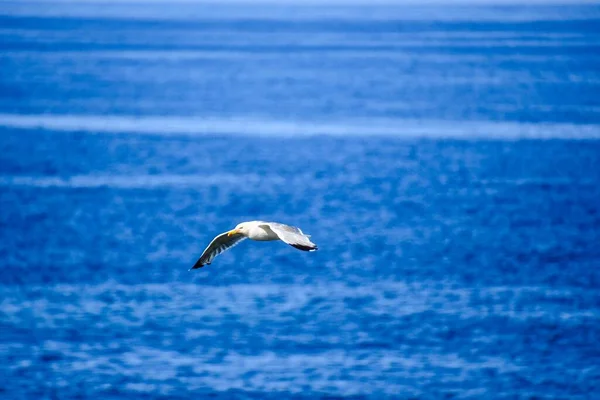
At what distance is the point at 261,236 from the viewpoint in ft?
55.1

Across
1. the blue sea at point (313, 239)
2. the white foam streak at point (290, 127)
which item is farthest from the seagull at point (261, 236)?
the white foam streak at point (290, 127)

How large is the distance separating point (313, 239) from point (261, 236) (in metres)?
16.1

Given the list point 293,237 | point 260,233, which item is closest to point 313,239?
point 260,233

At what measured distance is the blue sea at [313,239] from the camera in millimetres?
23406

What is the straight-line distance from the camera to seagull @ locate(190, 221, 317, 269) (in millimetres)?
14883

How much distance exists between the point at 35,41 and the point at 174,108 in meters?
60.7

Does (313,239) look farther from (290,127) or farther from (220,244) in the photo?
(290,127)

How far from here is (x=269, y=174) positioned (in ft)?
149

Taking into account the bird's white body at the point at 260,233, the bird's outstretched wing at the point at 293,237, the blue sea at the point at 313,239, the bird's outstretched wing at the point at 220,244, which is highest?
the blue sea at the point at 313,239

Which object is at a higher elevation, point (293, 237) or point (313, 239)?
point (313, 239)

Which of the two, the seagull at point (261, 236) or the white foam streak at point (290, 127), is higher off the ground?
the white foam streak at point (290, 127)

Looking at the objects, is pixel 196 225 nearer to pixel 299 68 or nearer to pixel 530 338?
pixel 530 338

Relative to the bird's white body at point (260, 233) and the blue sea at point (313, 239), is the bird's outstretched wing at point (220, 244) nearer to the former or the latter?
the bird's white body at point (260, 233)

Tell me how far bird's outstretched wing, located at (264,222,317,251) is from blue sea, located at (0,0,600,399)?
21.3ft
